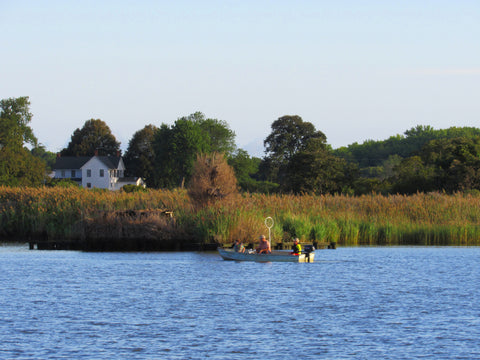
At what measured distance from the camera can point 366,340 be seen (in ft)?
68.6

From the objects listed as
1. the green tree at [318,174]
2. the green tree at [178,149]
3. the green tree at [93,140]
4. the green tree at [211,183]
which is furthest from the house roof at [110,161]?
the green tree at [211,183]

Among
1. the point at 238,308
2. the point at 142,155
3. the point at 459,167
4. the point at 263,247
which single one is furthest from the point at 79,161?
the point at 238,308

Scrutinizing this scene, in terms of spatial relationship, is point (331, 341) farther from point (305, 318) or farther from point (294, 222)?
point (294, 222)

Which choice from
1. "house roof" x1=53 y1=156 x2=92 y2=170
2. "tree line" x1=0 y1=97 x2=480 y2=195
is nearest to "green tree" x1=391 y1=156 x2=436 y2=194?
"tree line" x1=0 y1=97 x2=480 y2=195

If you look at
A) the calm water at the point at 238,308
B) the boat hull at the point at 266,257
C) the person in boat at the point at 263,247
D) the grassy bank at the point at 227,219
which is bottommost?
the calm water at the point at 238,308

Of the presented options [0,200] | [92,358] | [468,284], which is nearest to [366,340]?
[92,358]

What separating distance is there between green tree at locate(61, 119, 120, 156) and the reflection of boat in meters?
125

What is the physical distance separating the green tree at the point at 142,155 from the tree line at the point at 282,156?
0.64 feet

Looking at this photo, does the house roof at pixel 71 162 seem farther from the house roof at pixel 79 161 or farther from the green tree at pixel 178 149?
the green tree at pixel 178 149

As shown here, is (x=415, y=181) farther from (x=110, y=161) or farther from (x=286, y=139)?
(x=110, y=161)

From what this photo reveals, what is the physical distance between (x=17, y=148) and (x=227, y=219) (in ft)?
236

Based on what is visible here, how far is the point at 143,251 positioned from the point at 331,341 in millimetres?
27494

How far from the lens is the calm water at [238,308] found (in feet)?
65.2

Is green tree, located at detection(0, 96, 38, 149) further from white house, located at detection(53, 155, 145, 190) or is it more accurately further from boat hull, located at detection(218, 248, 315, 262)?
boat hull, located at detection(218, 248, 315, 262)
